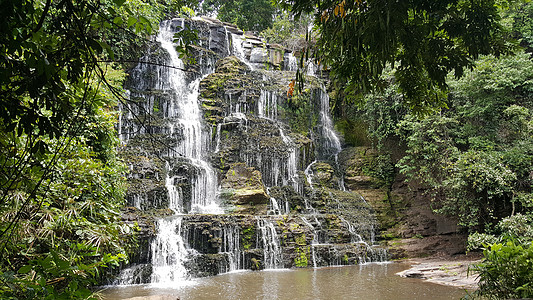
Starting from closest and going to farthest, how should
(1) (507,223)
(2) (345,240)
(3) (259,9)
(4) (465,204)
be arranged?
(1) (507,223) < (4) (465,204) < (2) (345,240) < (3) (259,9)

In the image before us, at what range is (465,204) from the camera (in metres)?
11.3

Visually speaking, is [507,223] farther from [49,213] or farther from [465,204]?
[49,213]

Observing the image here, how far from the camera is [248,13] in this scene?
85.9 feet

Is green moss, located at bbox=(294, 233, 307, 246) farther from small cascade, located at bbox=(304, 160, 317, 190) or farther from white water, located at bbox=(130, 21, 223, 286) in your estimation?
small cascade, located at bbox=(304, 160, 317, 190)

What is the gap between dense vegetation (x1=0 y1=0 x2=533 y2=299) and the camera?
5.95 ft

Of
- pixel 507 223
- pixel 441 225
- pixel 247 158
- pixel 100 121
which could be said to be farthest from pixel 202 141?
pixel 507 223

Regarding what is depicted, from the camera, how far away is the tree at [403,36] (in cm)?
277

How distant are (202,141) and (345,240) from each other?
773 cm

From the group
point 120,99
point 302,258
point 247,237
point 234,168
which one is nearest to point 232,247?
point 247,237

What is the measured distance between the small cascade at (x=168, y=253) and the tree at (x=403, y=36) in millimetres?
7341

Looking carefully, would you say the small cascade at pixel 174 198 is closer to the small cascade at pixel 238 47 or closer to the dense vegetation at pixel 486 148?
the dense vegetation at pixel 486 148

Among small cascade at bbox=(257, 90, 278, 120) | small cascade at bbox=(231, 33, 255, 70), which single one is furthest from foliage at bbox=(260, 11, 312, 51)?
small cascade at bbox=(257, 90, 278, 120)

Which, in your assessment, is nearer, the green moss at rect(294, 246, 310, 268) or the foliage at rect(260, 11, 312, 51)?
the green moss at rect(294, 246, 310, 268)

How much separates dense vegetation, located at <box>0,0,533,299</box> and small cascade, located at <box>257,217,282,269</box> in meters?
5.46
